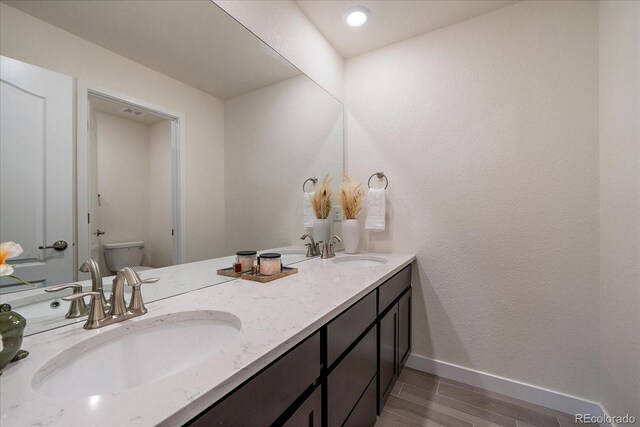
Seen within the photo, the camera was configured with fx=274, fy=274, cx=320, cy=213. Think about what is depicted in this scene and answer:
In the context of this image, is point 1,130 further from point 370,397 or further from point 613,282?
point 613,282

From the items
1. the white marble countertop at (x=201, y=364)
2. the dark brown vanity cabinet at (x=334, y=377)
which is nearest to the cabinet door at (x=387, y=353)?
the dark brown vanity cabinet at (x=334, y=377)

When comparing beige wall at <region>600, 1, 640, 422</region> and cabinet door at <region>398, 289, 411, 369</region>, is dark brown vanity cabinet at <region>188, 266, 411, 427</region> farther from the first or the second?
beige wall at <region>600, 1, 640, 422</region>

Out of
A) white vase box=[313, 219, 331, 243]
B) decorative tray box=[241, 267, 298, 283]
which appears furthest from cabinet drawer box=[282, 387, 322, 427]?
white vase box=[313, 219, 331, 243]

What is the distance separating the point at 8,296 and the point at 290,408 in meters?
0.74

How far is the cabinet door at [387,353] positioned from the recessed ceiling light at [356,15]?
1811 millimetres

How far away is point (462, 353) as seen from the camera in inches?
71.6

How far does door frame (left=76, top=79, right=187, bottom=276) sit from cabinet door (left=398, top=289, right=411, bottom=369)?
130 centimetres

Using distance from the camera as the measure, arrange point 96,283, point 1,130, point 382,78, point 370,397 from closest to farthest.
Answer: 1. point 1,130
2. point 96,283
3. point 370,397
4. point 382,78

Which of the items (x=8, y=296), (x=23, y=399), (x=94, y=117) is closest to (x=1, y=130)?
(x=94, y=117)

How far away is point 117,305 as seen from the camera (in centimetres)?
78

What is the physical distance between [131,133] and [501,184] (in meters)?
1.92

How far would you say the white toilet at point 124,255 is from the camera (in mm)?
833

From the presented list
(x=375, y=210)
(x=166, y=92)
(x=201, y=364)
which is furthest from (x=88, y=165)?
(x=375, y=210)

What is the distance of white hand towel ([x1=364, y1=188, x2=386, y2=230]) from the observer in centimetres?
200
